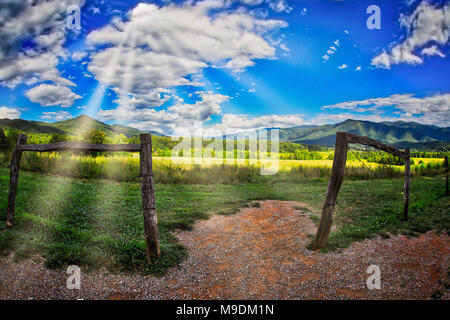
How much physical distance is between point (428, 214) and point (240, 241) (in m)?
7.40

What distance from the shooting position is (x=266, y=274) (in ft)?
16.6

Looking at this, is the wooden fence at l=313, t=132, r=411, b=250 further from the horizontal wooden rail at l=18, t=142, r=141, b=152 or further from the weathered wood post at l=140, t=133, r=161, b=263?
the horizontal wooden rail at l=18, t=142, r=141, b=152

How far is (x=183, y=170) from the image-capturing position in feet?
65.3

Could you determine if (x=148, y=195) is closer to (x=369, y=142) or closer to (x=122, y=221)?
(x=122, y=221)

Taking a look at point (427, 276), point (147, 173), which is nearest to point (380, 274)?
point (427, 276)

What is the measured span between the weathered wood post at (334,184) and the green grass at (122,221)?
0.38 m

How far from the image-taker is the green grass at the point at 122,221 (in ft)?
17.1

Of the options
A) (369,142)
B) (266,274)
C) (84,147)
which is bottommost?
(266,274)

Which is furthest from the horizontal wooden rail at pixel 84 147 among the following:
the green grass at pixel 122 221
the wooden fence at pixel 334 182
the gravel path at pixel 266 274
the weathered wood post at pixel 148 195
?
the wooden fence at pixel 334 182

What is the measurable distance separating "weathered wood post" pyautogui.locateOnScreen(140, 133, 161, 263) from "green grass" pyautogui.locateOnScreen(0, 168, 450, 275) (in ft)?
1.10

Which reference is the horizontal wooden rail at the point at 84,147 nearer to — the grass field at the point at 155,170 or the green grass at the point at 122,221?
the green grass at the point at 122,221

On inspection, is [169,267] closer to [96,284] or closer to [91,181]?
[96,284]

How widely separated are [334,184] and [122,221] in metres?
6.45

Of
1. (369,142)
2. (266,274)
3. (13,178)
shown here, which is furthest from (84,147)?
(369,142)
